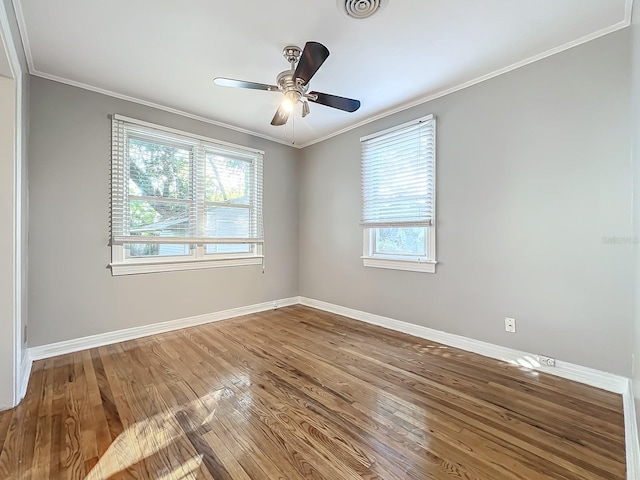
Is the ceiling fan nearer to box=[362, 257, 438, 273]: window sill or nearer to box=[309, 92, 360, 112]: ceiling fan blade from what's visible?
box=[309, 92, 360, 112]: ceiling fan blade

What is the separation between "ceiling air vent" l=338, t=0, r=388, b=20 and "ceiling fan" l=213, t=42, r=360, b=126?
1.09 feet

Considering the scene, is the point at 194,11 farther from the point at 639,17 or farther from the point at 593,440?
the point at 593,440

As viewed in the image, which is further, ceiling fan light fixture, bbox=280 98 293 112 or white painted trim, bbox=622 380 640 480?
ceiling fan light fixture, bbox=280 98 293 112

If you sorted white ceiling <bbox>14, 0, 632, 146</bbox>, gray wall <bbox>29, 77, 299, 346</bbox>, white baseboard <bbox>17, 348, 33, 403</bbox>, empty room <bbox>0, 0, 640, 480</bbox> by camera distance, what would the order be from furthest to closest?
1. gray wall <bbox>29, 77, 299, 346</bbox>
2. white baseboard <bbox>17, 348, 33, 403</bbox>
3. white ceiling <bbox>14, 0, 632, 146</bbox>
4. empty room <bbox>0, 0, 640, 480</bbox>

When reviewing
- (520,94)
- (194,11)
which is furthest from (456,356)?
(194,11)

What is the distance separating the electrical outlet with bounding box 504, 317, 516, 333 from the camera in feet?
8.51

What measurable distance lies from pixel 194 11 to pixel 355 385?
9.32 ft

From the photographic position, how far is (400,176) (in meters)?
3.44

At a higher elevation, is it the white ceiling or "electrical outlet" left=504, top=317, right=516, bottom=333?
the white ceiling

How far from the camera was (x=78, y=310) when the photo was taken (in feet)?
9.44

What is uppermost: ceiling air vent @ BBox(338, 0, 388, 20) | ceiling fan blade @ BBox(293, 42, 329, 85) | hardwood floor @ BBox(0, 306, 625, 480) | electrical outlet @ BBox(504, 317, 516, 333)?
ceiling air vent @ BBox(338, 0, 388, 20)

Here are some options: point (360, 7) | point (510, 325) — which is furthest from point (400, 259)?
point (360, 7)

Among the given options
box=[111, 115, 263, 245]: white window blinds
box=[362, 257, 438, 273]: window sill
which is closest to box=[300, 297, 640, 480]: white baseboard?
box=[362, 257, 438, 273]: window sill

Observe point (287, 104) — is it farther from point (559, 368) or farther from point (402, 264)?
point (559, 368)
